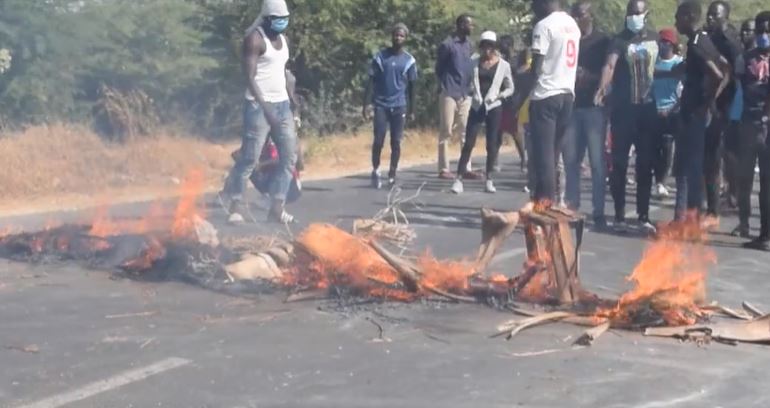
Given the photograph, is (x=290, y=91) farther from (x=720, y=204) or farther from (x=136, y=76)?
(x=136, y=76)

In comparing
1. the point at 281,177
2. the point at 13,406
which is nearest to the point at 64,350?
the point at 13,406

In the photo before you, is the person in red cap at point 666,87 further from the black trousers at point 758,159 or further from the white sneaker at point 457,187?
the white sneaker at point 457,187

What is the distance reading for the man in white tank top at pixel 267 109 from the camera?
11.5m

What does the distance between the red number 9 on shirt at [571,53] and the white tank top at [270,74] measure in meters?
2.44

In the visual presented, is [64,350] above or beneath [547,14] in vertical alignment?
beneath

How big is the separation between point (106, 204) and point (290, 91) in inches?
93.6

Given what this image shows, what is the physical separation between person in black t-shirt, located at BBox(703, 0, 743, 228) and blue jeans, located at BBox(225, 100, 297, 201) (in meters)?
3.65

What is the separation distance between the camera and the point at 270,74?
11.6 meters

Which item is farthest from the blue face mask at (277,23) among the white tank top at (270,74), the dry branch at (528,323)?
the dry branch at (528,323)

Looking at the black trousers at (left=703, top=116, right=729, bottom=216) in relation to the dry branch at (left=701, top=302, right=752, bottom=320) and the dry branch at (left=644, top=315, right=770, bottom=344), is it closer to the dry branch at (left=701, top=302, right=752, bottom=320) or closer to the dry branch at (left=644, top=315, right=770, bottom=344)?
the dry branch at (left=701, top=302, right=752, bottom=320)

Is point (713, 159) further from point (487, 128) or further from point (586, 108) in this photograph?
point (487, 128)

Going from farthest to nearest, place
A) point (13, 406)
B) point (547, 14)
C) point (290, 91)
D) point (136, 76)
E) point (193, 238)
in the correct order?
point (136, 76) < point (290, 91) < point (547, 14) < point (193, 238) < point (13, 406)

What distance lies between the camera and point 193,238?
369 inches

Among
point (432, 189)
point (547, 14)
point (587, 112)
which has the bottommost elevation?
point (432, 189)
